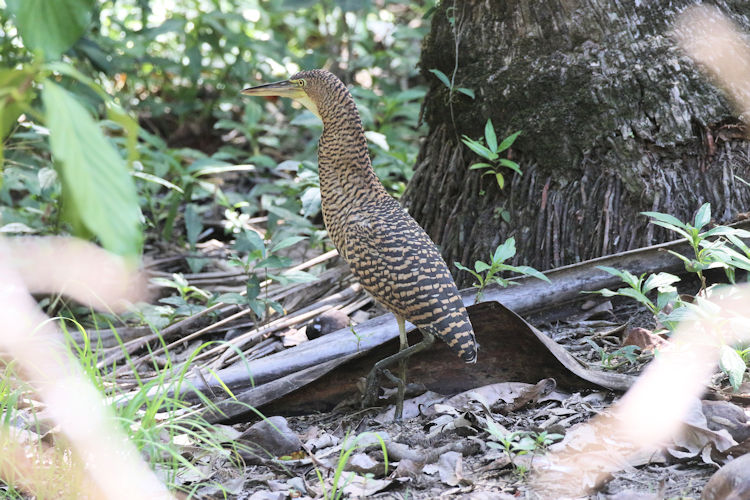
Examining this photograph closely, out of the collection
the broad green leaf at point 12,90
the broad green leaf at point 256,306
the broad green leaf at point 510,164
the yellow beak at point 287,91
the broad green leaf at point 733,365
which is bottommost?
the broad green leaf at point 256,306

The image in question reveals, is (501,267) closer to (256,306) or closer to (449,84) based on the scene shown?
(449,84)

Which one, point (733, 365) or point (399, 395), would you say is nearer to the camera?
point (733, 365)

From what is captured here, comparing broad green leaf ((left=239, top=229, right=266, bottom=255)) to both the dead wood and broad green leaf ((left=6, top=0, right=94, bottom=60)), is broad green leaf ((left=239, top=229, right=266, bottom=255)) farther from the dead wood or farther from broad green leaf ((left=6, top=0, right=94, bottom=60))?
broad green leaf ((left=6, top=0, right=94, bottom=60))

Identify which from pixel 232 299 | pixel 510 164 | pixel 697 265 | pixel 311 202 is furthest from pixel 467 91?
pixel 232 299

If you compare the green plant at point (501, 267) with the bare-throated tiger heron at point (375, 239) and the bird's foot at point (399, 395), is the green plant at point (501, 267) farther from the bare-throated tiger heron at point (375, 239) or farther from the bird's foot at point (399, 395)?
the bird's foot at point (399, 395)

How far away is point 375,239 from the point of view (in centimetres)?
363

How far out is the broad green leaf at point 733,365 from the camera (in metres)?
2.86

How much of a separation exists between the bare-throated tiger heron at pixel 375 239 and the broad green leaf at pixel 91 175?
2166 millimetres

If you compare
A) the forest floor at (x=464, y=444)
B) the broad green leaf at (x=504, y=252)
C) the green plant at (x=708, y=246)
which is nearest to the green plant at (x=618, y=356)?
the forest floor at (x=464, y=444)

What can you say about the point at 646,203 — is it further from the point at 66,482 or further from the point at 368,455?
the point at 66,482

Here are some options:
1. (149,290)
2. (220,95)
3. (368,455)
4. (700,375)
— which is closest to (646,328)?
(700,375)

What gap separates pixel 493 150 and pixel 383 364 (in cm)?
140

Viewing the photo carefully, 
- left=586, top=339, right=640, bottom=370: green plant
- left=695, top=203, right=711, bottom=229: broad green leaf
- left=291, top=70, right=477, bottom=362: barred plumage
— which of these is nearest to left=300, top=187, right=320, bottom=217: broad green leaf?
left=291, top=70, right=477, bottom=362: barred plumage

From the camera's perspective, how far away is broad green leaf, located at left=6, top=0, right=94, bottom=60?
5.53ft
